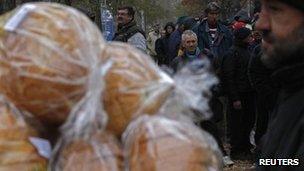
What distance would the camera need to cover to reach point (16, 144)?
6.23 feet

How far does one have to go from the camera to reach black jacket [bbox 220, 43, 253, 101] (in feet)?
26.7

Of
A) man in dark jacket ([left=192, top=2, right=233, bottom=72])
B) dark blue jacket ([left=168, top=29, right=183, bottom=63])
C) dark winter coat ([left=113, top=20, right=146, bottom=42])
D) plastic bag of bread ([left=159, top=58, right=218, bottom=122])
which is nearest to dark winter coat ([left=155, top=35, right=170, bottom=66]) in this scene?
dark blue jacket ([left=168, top=29, right=183, bottom=63])


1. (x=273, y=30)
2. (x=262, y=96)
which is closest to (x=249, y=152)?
(x=262, y=96)

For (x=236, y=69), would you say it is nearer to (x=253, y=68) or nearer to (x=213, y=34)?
(x=253, y=68)

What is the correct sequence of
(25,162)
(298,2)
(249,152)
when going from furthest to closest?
(249,152) < (298,2) < (25,162)

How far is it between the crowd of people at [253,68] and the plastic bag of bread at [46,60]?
51cm

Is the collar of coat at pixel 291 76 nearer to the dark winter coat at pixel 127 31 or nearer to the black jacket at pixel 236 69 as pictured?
the dark winter coat at pixel 127 31

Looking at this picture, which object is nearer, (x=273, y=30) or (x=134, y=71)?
(x=134, y=71)

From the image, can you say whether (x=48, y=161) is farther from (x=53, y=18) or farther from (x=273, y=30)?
(x=273, y=30)

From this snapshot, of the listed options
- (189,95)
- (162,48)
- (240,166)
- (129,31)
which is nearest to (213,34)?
(240,166)

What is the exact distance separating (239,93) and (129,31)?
209cm

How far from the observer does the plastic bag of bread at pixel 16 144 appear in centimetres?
188

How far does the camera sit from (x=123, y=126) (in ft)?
6.38

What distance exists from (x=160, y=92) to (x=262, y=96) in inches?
236
